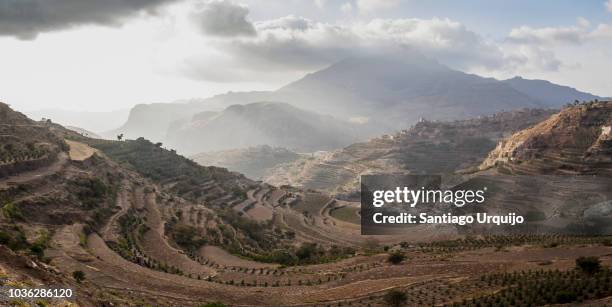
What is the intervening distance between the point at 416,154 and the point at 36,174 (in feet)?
458

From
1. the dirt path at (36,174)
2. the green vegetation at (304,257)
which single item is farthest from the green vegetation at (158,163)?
the green vegetation at (304,257)

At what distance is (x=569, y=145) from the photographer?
76688mm

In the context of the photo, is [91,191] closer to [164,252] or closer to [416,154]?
[164,252]

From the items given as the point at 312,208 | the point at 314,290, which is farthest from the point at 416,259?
the point at 312,208

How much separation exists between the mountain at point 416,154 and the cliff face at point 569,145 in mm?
57890

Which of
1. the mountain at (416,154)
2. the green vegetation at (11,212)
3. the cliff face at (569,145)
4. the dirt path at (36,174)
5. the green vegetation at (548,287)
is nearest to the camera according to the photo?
the green vegetation at (548,287)

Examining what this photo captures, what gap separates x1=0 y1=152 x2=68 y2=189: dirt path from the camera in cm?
3704

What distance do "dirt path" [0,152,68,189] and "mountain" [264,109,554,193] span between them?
10110 centimetres

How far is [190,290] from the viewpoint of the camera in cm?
2742

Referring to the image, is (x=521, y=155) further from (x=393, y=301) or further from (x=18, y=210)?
(x=18, y=210)

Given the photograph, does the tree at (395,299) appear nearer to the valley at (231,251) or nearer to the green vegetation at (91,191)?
the valley at (231,251)

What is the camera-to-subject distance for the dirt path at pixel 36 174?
3704 cm

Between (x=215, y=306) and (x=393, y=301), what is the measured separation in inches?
351

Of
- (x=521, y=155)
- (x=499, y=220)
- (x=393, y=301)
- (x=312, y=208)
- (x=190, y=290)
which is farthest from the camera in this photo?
(x=312, y=208)
